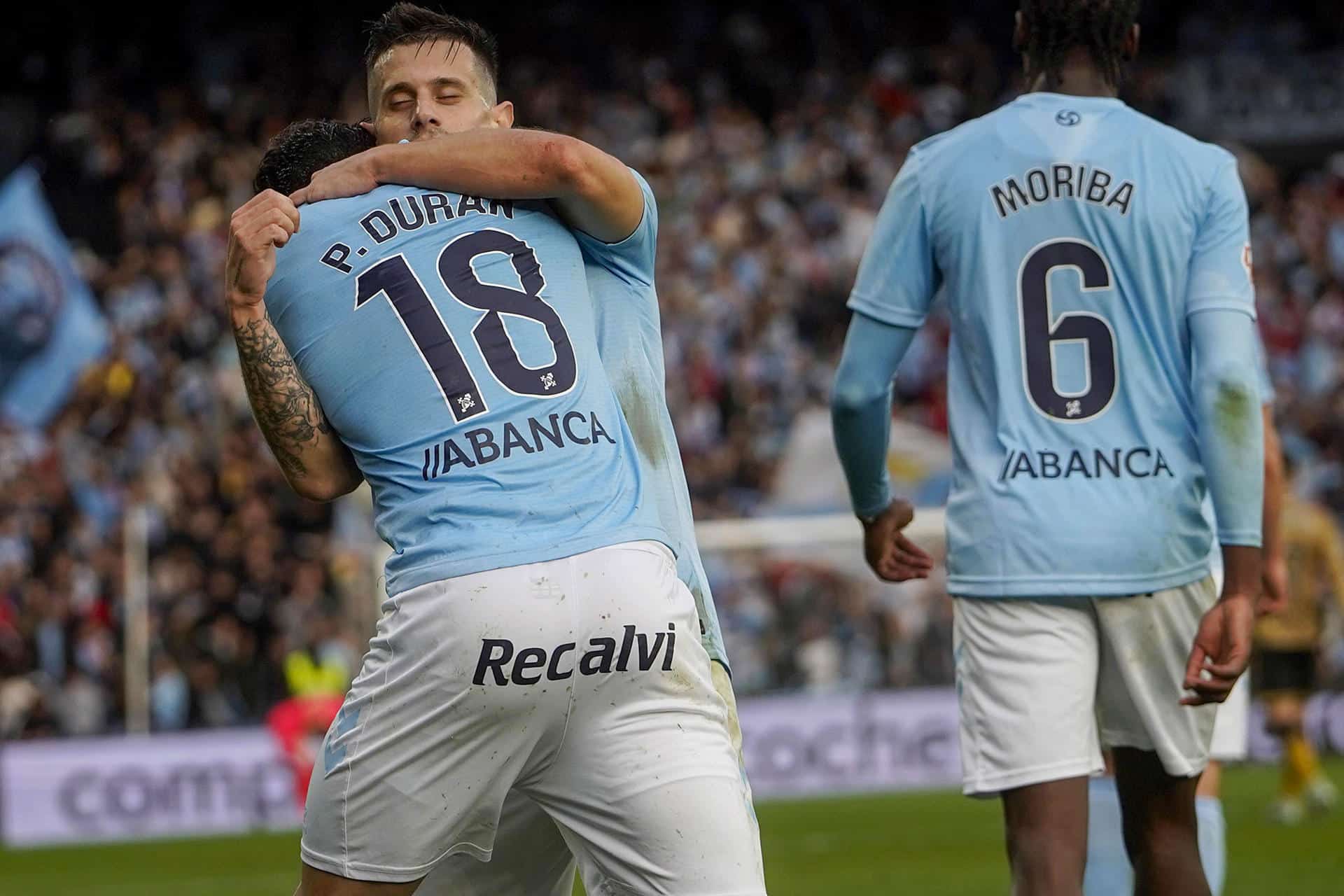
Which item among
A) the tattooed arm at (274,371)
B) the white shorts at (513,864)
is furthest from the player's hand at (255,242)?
the white shorts at (513,864)

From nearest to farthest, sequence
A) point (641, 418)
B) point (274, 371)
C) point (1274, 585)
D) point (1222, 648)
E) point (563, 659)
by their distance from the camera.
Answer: point (563, 659)
point (274, 371)
point (641, 418)
point (1222, 648)
point (1274, 585)

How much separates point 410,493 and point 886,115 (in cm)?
1954

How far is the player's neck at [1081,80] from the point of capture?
423cm

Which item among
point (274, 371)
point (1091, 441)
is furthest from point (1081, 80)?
point (274, 371)

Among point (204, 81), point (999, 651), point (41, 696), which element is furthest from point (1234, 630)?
point (204, 81)

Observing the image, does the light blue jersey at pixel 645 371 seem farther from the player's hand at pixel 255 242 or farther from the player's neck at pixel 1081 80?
the player's neck at pixel 1081 80

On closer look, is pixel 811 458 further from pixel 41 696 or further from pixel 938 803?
pixel 41 696

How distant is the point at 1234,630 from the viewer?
379cm

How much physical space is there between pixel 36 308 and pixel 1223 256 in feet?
50.5

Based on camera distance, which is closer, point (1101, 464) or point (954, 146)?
point (1101, 464)

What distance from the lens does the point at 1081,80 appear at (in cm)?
423

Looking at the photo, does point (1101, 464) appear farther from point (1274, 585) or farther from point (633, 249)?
point (633, 249)

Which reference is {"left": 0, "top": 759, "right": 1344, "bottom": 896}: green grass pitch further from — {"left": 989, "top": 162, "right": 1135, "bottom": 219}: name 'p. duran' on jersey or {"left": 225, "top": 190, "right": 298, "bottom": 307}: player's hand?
{"left": 225, "top": 190, "right": 298, "bottom": 307}: player's hand

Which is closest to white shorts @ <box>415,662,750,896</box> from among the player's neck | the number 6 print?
the number 6 print
